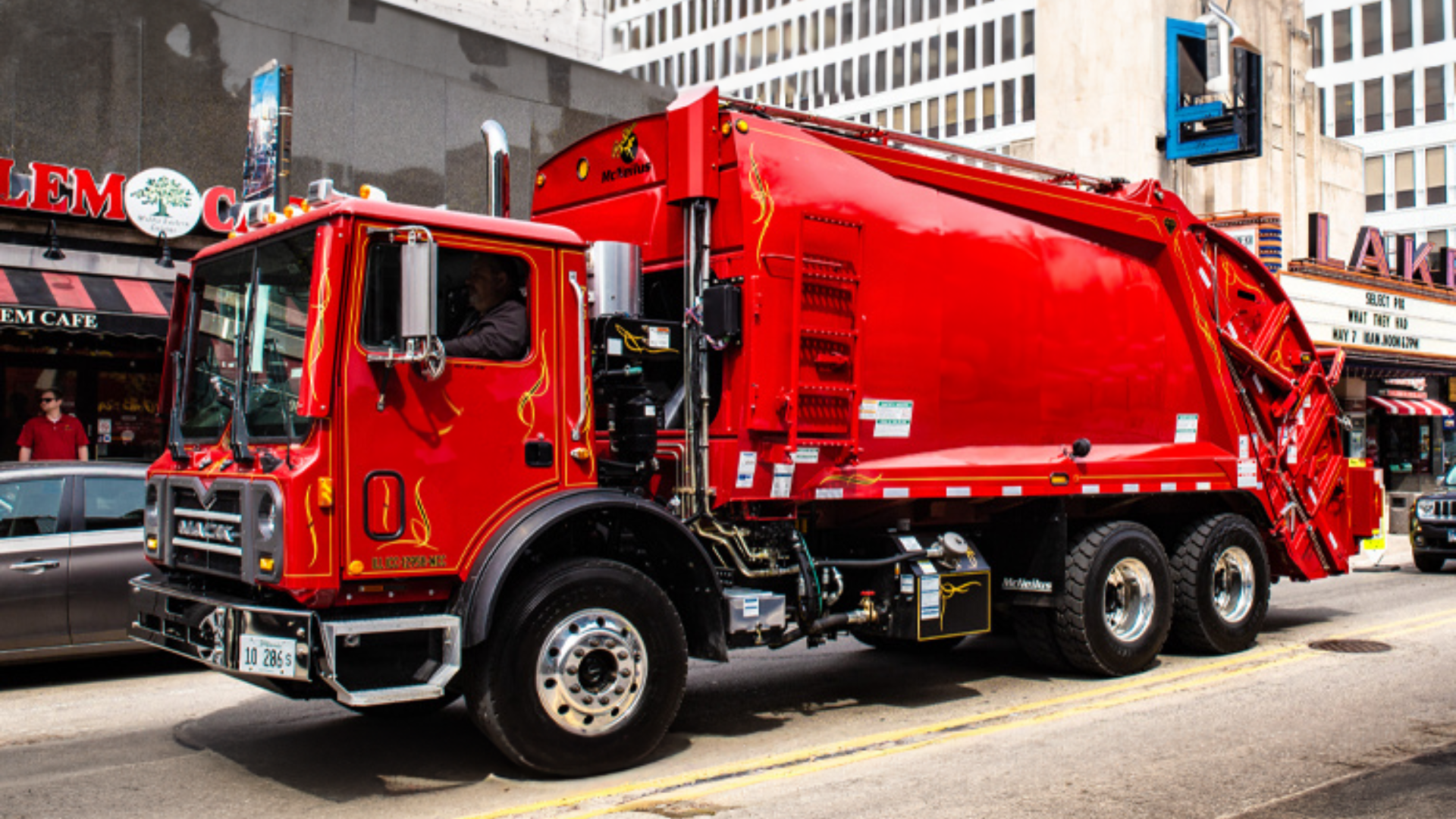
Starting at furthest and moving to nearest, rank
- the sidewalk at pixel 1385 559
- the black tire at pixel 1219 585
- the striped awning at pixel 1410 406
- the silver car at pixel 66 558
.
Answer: the striped awning at pixel 1410 406
the sidewalk at pixel 1385 559
the black tire at pixel 1219 585
the silver car at pixel 66 558

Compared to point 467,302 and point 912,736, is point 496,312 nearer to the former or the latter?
point 467,302

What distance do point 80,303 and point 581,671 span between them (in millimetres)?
10338

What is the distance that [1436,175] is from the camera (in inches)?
2304

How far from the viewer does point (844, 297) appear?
24.1ft

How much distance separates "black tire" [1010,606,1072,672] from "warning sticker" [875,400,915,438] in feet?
6.49

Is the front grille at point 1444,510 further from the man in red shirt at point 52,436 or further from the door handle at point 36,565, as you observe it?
the man in red shirt at point 52,436

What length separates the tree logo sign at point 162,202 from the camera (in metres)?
15.2

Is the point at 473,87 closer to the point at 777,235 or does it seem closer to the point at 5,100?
the point at 5,100

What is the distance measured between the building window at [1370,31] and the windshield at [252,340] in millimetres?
65642

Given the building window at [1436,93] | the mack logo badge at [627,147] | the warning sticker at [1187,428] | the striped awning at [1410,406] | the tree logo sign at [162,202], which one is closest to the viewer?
the mack logo badge at [627,147]

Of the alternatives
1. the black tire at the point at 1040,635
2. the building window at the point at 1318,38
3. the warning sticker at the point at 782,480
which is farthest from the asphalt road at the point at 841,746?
the building window at the point at 1318,38

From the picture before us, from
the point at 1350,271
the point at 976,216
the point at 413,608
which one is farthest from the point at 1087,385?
the point at 1350,271

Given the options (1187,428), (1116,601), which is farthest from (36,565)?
(1187,428)

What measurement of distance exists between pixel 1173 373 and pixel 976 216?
249 centimetres
